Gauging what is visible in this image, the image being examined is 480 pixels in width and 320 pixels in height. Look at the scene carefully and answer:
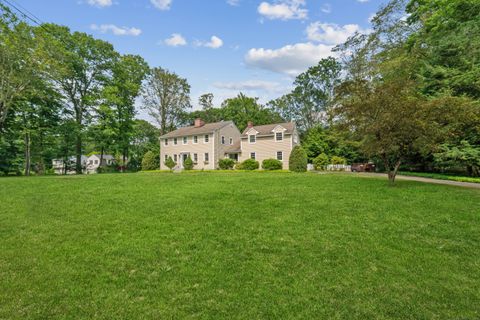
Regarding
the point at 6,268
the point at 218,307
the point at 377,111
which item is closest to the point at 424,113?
the point at 377,111

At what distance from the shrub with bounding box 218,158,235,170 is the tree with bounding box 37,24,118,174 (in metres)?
15.9

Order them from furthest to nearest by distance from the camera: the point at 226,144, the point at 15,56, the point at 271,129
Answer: the point at 226,144
the point at 271,129
the point at 15,56

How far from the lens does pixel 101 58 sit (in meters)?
28.9

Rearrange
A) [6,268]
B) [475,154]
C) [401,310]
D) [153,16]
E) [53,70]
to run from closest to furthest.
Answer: [401,310] → [6,268] → [153,16] → [475,154] → [53,70]

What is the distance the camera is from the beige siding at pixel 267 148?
27172 mm

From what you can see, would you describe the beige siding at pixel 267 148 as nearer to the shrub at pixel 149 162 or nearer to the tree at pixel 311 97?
the shrub at pixel 149 162

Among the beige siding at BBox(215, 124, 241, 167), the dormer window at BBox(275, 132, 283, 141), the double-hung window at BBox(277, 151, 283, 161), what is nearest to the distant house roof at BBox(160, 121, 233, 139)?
the beige siding at BBox(215, 124, 241, 167)

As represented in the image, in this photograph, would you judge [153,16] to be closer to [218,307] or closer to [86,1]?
[86,1]

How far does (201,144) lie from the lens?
31.0 m

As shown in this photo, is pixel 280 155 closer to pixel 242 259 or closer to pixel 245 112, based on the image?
pixel 245 112

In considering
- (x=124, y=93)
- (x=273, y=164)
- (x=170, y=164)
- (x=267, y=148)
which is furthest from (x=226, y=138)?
(x=124, y=93)

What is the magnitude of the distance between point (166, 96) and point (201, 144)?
47.7 feet

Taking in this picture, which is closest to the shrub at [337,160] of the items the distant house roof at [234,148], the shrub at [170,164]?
the distant house roof at [234,148]

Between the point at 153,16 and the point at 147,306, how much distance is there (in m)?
11.6
